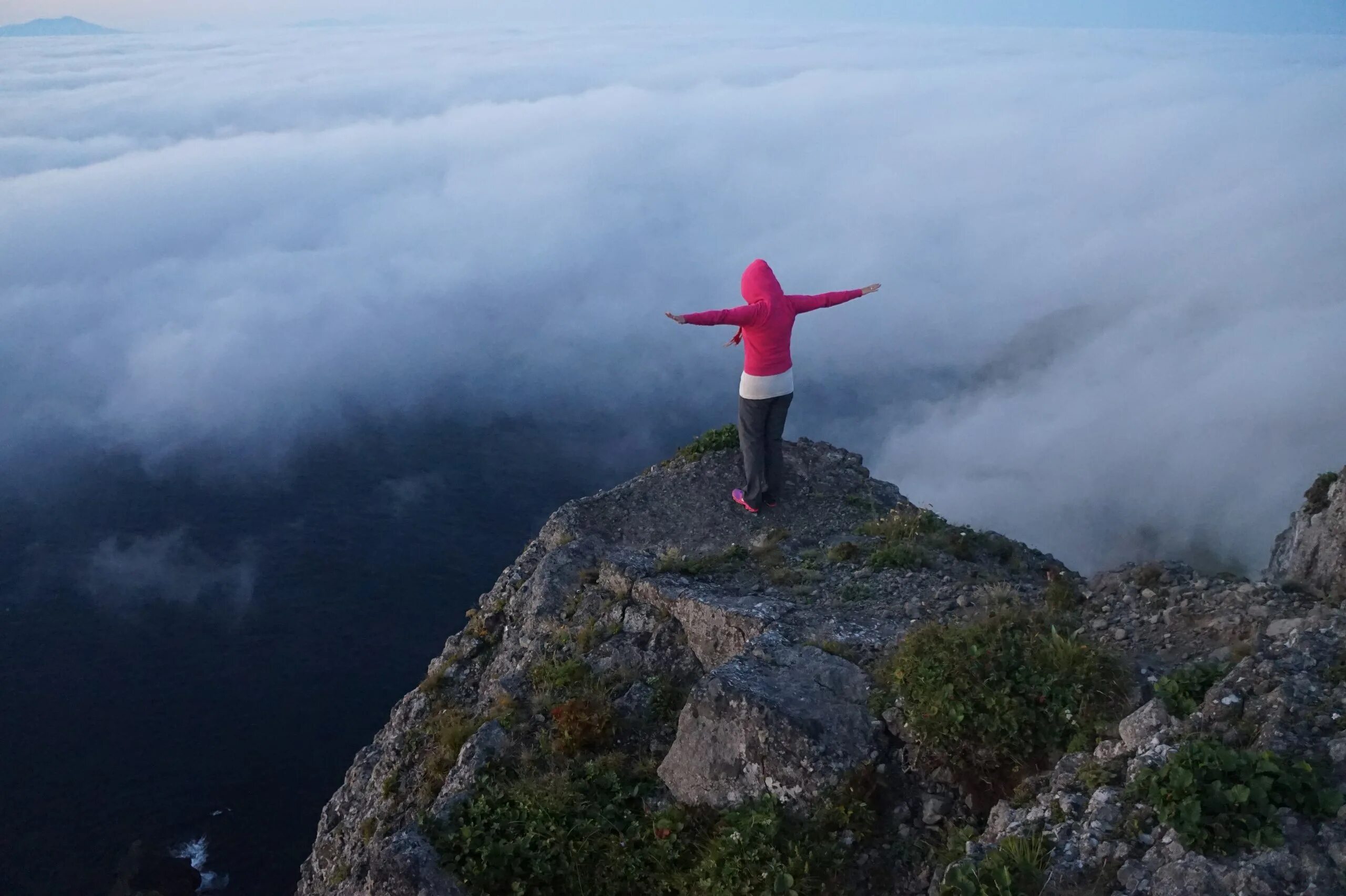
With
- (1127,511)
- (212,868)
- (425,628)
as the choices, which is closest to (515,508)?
(425,628)

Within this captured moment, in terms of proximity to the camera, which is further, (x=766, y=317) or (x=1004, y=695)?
(x=766, y=317)

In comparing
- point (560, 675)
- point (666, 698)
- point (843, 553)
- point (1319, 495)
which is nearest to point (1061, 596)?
point (843, 553)

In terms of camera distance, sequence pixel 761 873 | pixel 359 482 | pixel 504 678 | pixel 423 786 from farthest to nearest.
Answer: pixel 359 482 → pixel 504 678 → pixel 423 786 → pixel 761 873

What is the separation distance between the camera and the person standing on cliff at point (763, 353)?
1377 centimetres

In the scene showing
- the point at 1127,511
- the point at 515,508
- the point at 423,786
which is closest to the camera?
the point at 423,786

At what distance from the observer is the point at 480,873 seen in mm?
8453

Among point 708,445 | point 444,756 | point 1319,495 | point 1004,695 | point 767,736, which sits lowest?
point 444,756

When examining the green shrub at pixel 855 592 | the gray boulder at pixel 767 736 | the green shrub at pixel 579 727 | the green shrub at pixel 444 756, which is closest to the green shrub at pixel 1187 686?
the gray boulder at pixel 767 736

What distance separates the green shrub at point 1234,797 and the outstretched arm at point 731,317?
8.01 meters

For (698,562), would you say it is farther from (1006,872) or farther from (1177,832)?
(1177,832)

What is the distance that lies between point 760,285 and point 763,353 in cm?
104

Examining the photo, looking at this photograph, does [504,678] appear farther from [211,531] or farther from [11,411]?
[11,411]

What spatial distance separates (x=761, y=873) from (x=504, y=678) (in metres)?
6.00

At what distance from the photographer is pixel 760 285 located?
45.7 feet
